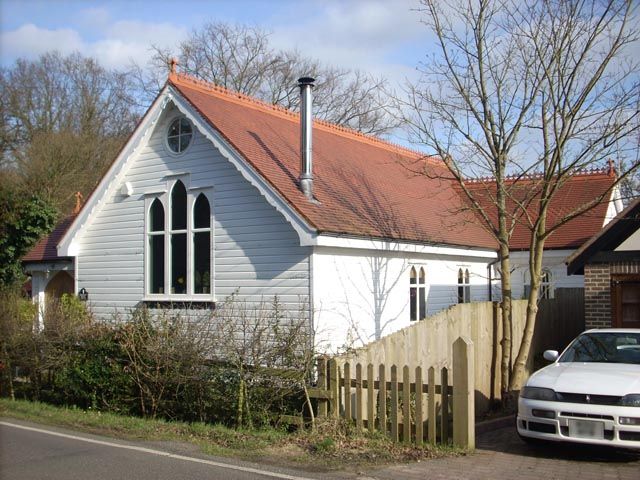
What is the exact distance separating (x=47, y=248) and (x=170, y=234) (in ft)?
24.3

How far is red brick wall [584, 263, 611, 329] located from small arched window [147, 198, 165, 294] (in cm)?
939

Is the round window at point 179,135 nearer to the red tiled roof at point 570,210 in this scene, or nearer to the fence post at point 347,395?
the fence post at point 347,395

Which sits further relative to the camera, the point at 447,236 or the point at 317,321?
the point at 447,236

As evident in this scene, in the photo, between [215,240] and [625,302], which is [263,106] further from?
[625,302]

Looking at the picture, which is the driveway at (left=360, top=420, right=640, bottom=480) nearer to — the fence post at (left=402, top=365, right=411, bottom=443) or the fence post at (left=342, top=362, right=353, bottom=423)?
the fence post at (left=402, top=365, right=411, bottom=443)

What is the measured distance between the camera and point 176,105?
51.6 feet

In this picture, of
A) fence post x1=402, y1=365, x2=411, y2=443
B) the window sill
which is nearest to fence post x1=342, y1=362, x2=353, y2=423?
fence post x1=402, y1=365, x2=411, y2=443

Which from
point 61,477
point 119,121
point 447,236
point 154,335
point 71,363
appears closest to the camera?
point 61,477

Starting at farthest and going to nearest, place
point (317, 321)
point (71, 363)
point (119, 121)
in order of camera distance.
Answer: point (119, 121) → point (317, 321) → point (71, 363)

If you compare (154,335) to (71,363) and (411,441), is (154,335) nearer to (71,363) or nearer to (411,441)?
(71,363)

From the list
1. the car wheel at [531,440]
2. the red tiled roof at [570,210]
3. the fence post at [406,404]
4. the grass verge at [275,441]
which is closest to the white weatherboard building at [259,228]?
the grass verge at [275,441]

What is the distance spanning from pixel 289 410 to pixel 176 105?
25.9 ft

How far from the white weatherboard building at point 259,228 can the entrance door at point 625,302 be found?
3.74m

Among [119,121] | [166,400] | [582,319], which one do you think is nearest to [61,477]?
[166,400]
